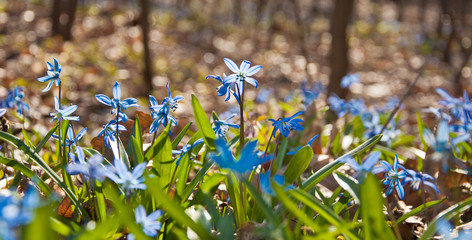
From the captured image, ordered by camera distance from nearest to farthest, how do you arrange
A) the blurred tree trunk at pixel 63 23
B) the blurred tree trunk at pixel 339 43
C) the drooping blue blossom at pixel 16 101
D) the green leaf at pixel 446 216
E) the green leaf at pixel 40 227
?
the green leaf at pixel 40 227
the green leaf at pixel 446 216
the drooping blue blossom at pixel 16 101
the blurred tree trunk at pixel 339 43
the blurred tree trunk at pixel 63 23

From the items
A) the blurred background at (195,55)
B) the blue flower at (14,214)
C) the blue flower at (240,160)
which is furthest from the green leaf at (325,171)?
the blurred background at (195,55)

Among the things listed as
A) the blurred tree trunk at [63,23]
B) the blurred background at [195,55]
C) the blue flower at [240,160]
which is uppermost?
the blue flower at [240,160]

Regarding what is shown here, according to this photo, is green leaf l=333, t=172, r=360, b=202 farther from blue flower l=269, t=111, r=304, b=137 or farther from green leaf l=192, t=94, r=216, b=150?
green leaf l=192, t=94, r=216, b=150

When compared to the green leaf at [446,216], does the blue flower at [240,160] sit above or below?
above

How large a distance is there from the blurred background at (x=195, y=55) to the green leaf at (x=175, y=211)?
1971mm

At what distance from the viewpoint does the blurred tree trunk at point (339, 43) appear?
4.15 meters

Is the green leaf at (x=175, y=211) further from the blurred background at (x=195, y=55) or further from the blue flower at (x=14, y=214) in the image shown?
the blurred background at (x=195, y=55)

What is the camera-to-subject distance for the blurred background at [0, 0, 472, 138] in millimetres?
4758

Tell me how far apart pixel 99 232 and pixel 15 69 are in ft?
17.7

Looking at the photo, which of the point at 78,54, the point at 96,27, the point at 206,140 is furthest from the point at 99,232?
the point at 96,27

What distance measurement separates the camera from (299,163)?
1.40 m

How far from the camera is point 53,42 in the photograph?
6.91m

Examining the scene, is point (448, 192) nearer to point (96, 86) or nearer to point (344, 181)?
point (344, 181)

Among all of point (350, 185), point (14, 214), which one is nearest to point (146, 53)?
point (350, 185)
